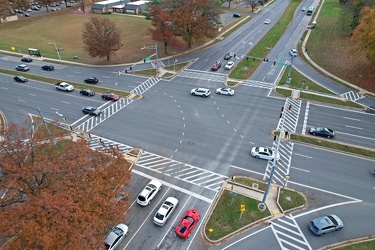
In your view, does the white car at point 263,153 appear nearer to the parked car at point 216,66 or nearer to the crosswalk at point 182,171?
the crosswalk at point 182,171

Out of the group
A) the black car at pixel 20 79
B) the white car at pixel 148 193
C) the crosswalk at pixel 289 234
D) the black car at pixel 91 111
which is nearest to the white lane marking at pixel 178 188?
the white car at pixel 148 193

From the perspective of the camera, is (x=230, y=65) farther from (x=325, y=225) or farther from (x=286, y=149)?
(x=325, y=225)

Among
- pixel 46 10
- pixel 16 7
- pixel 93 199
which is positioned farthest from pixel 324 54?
pixel 46 10

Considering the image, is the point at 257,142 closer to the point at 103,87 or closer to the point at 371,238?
the point at 371,238

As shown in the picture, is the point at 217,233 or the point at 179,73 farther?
the point at 179,73

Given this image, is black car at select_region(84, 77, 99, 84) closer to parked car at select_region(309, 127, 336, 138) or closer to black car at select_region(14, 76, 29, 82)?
black car at select_region(14, 76, 29, 82)

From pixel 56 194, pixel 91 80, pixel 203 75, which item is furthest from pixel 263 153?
pixel 91 80

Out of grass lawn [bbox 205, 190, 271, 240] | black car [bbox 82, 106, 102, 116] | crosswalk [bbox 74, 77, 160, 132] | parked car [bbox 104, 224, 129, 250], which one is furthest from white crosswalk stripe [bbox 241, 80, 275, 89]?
parked car [bbox 104, 224, 129, 250]
